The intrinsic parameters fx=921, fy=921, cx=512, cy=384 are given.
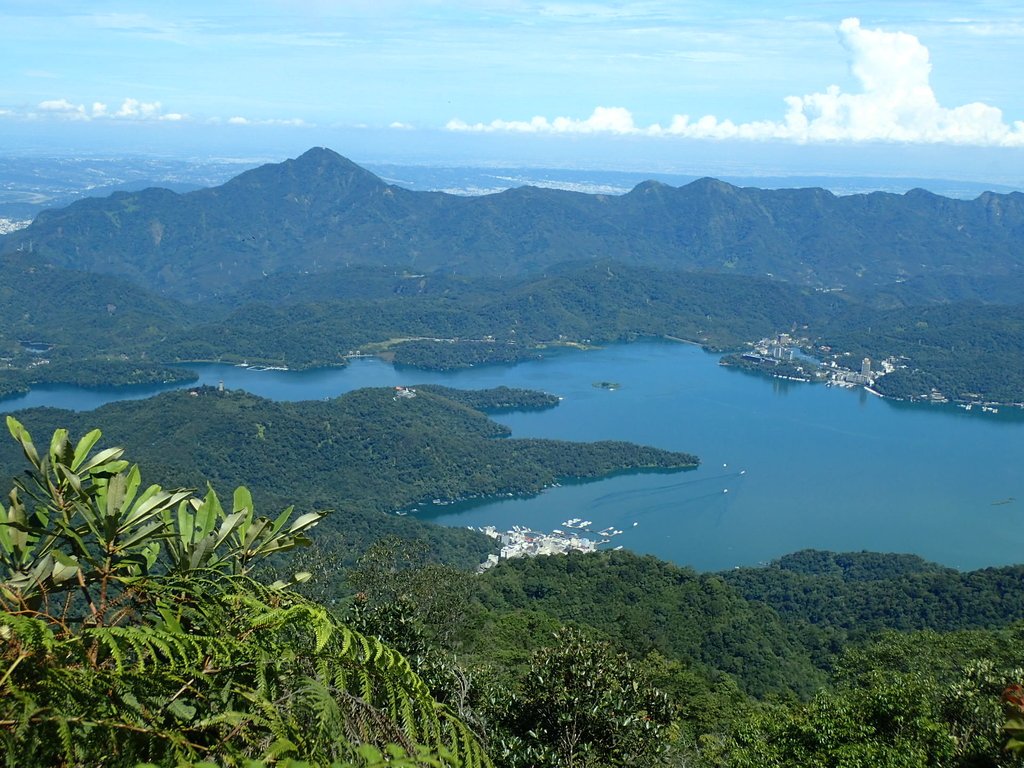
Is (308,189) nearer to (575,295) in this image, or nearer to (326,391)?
(575,295)

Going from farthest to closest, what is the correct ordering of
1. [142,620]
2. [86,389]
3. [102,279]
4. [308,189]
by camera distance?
1. [308,189]
2. [102,279]
3. [86,389]
4. [142,620]

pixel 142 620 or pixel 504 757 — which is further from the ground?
pixel 142 620

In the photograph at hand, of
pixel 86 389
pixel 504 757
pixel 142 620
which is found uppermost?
pixel 142 620

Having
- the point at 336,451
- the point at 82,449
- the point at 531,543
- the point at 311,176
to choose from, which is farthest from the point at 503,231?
the point at 82,449

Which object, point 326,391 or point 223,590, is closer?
point 223,590

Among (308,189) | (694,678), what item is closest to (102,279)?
(308,189)

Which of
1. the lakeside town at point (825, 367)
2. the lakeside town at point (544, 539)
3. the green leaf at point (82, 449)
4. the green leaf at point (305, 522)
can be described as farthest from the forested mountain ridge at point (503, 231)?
the green leaf at point (82, 449)

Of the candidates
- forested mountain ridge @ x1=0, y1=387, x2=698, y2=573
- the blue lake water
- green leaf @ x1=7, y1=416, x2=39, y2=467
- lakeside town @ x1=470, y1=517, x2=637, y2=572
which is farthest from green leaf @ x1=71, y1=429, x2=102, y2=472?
forested mountain ridge @ x1=0, y1=387, x2=698, y2=573

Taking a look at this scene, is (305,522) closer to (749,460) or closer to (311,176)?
(749,460)
